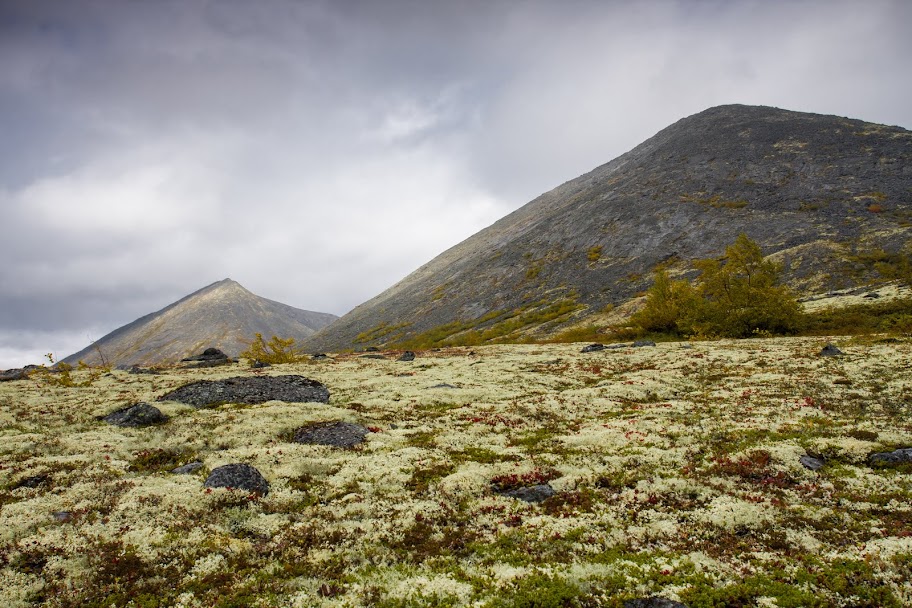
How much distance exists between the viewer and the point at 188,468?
61.5ft

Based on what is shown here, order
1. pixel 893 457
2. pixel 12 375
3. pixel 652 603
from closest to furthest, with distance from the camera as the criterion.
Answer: pixel 652 603 < pixel 893 457 < pixel 12 375

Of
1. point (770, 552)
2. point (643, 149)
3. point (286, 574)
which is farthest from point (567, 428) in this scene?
point (643, 149)

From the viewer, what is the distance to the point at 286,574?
11281mm

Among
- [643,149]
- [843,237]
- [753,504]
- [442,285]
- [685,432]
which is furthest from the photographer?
[643,149]

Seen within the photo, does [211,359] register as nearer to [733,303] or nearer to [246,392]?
[246,392]

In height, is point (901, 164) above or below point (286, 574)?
above

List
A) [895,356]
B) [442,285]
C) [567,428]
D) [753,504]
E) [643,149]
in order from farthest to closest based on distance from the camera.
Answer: [643,149], [442,285], [895,356], [567,428], [753,504]

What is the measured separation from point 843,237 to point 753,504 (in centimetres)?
9839

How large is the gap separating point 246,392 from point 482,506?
24352mm

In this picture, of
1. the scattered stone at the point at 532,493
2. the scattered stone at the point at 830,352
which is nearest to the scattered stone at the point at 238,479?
the scattered stone at the point at 532,493

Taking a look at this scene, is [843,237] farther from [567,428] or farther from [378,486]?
[378,486]

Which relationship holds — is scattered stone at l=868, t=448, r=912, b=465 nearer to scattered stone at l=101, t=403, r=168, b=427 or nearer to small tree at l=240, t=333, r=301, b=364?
scattered stone at l=101, t=403, r=168, b=427

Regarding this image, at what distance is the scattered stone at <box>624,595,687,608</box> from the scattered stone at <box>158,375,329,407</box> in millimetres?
26244

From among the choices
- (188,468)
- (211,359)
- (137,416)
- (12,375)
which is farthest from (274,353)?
(188,468)
